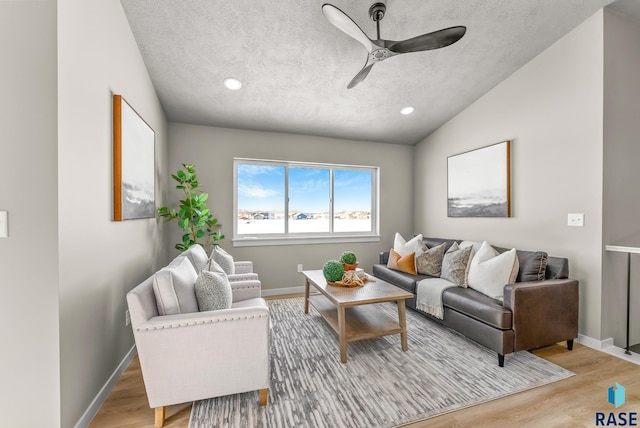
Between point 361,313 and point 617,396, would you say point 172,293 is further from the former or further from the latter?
point 617,396

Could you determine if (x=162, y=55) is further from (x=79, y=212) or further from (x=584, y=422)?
(x=584, y=422)

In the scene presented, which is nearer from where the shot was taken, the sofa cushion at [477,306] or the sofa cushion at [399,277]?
the sofa cushion at [477,306]

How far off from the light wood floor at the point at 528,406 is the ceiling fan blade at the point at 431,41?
8.03 feet

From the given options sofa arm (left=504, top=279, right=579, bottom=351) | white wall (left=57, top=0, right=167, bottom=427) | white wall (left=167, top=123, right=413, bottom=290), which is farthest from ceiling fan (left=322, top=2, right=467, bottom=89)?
white wall (left=167, top=123, right=413, bottom=290)

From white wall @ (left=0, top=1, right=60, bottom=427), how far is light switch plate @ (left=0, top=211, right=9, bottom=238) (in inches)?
0.6

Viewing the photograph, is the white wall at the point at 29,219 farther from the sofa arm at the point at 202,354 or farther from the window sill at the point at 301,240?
the window sill at the point at 301,240

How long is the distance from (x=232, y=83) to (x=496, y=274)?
11.0ft

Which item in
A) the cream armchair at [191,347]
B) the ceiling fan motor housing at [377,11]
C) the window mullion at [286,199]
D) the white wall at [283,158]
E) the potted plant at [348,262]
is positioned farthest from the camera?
the window mullion at [286,199]

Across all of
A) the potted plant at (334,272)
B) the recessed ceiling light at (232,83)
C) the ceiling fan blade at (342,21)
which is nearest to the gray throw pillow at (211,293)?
the potted plant at (334,272)

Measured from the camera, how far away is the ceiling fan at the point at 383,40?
69.0 inches

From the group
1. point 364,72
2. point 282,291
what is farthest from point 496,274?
point 282,291

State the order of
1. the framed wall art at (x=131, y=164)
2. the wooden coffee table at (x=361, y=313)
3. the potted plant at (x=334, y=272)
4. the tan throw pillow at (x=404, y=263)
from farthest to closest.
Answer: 1. the tan throw pillow at (x=404, y=263)
2. the potted plant at (x=334, y=272)
3. the wooden coffee table at (x=361, y=313)
4. the framed wall art at (x=131, y=164)

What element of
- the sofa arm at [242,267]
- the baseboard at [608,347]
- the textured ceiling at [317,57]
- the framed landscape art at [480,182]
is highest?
the textured ceiling at [317,57]

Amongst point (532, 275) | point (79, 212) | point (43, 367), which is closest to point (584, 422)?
point (532, 275)
